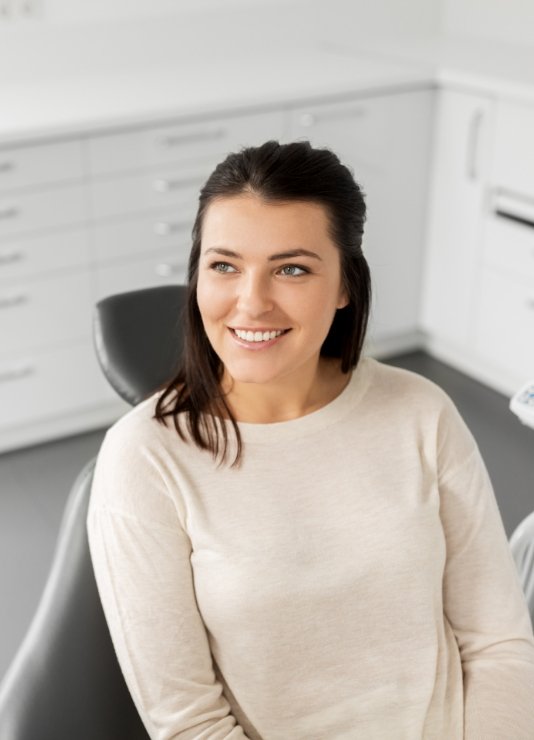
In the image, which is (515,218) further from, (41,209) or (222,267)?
(222,267)

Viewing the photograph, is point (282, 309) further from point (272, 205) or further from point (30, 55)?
point (30, 55)

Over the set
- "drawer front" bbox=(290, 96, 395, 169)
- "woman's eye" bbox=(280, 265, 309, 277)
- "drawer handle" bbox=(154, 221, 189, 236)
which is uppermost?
"woman's eye" bbox=(280, 265, 309, 277)

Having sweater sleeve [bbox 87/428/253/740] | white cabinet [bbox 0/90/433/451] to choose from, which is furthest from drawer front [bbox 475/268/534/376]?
sweater sleeve [bbox 87/428/253/740]

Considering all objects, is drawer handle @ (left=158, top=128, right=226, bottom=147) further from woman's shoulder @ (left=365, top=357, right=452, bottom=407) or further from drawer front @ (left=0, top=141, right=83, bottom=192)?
woman's shoulder @ (left=365, top=357, right=452, bottom=407)

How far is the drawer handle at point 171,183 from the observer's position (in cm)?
283

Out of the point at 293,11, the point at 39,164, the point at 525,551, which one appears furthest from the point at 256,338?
the point at 293,11

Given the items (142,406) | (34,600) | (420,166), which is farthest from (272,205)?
(420,166)

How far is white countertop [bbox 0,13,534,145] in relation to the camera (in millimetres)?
2773

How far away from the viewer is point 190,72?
3.23 meters

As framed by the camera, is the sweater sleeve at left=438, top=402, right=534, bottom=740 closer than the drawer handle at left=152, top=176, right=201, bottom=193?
Yes

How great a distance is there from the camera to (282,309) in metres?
1.19

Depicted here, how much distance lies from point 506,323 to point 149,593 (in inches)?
85.9

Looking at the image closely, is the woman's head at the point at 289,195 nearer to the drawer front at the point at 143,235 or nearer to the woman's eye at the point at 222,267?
the woman's eye at the point at 222,267

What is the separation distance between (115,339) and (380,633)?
1.81ft
